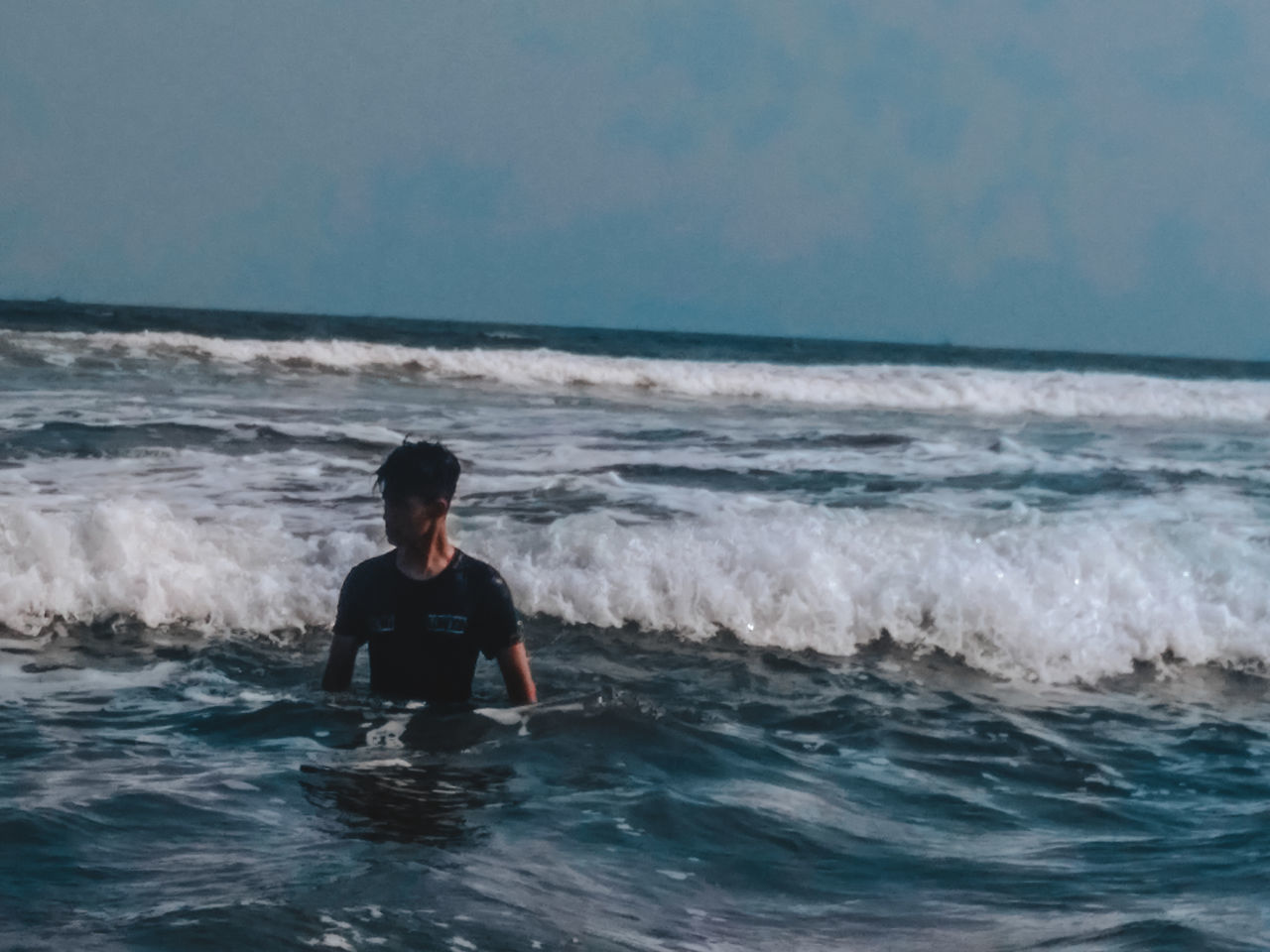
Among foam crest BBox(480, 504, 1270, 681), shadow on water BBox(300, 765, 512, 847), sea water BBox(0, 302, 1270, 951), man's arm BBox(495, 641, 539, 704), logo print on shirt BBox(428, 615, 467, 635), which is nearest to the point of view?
sea water BBox(0, 302, 1270, 951)

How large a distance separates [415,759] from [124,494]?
643 centimetres

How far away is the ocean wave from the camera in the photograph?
7836 millimetres

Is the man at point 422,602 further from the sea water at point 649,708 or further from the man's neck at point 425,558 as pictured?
the sea water at point 649,708

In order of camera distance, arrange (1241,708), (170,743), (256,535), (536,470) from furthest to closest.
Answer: (536,470)
(256,535)
(1241,708)
(170,743)

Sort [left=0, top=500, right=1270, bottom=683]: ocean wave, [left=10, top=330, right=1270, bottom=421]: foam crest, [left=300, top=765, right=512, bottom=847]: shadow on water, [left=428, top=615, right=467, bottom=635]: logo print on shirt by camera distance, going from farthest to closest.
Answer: [left=10, top=330, right=1270, bottom=421]: foam crest
[left=0, top=500, right=1270, bottom=683]: ocean wave
[left=428, top=615, right=467, bottom=635]: logo print on shirt
[left=300, top=765, right=512, bottom=847]: shadow on water

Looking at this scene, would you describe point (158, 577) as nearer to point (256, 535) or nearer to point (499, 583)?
point (256, 535)

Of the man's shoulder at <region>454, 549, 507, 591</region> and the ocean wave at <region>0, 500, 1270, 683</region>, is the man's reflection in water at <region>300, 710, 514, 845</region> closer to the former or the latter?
the man's shoulder at <region>454, 549, 507, 591</region>

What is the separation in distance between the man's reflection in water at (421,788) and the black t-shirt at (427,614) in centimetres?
34

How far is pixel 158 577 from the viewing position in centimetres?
789

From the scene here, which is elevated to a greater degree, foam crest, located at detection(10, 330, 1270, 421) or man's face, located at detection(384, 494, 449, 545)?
foam crest, located at detection(10, 330, 1270, 421)

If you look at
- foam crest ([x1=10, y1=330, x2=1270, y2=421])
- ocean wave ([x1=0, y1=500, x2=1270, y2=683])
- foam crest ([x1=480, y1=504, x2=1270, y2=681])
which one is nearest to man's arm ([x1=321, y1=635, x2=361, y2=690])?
ocean wave ([x1=0, y1=500, x2=1270, y2=683])

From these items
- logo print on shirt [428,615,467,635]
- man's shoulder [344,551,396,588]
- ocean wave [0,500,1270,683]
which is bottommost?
ocean wave [0,500,1270,683]

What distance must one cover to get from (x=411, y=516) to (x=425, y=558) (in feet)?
0.78

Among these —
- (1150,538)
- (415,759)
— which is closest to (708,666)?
(415,759)
